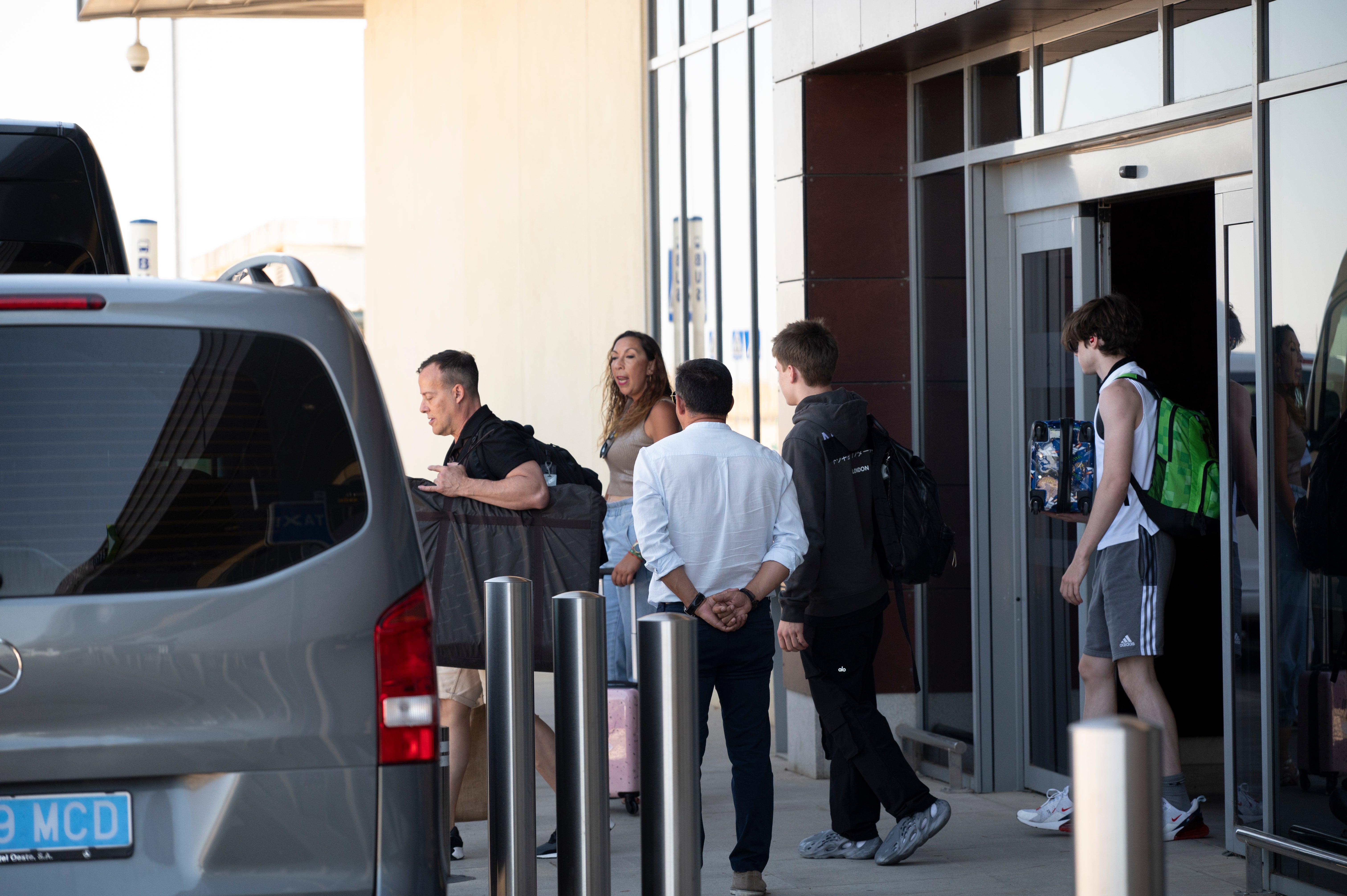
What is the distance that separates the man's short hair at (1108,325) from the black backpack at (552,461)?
190 centimetres

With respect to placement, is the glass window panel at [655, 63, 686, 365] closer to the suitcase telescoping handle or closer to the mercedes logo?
the suitcase telescoping handle

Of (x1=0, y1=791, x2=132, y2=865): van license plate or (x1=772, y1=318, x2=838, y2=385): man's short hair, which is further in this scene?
(x1=772, y1=318, x2=838, y2=385): man's short hair

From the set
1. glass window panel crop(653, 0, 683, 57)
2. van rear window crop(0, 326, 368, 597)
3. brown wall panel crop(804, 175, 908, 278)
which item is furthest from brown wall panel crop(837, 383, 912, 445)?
van rear window crop(0, 326, 368, 597)

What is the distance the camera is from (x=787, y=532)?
17.0ft

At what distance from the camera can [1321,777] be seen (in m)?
4.91

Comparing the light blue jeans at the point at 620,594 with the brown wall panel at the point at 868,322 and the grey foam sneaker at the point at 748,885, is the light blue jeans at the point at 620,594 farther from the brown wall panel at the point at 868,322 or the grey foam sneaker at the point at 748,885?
the grey foam sneaker at the point at 748,885

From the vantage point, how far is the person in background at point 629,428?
22.2 feet

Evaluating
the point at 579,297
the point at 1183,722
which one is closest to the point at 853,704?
the point at 1183,722

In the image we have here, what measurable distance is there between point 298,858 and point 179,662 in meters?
0.43

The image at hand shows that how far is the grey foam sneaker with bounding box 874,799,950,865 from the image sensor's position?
569cm

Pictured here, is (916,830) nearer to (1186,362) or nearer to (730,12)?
(1186,362)

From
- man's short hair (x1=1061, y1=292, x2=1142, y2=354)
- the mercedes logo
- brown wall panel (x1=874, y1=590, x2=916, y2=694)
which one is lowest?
brown wall panel (x1=874, y1=590, x2=916, y2=694)

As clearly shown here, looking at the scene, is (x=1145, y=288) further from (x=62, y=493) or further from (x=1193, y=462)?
(x=62, y=493)

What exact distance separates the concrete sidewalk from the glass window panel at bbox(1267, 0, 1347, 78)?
2.57 m
